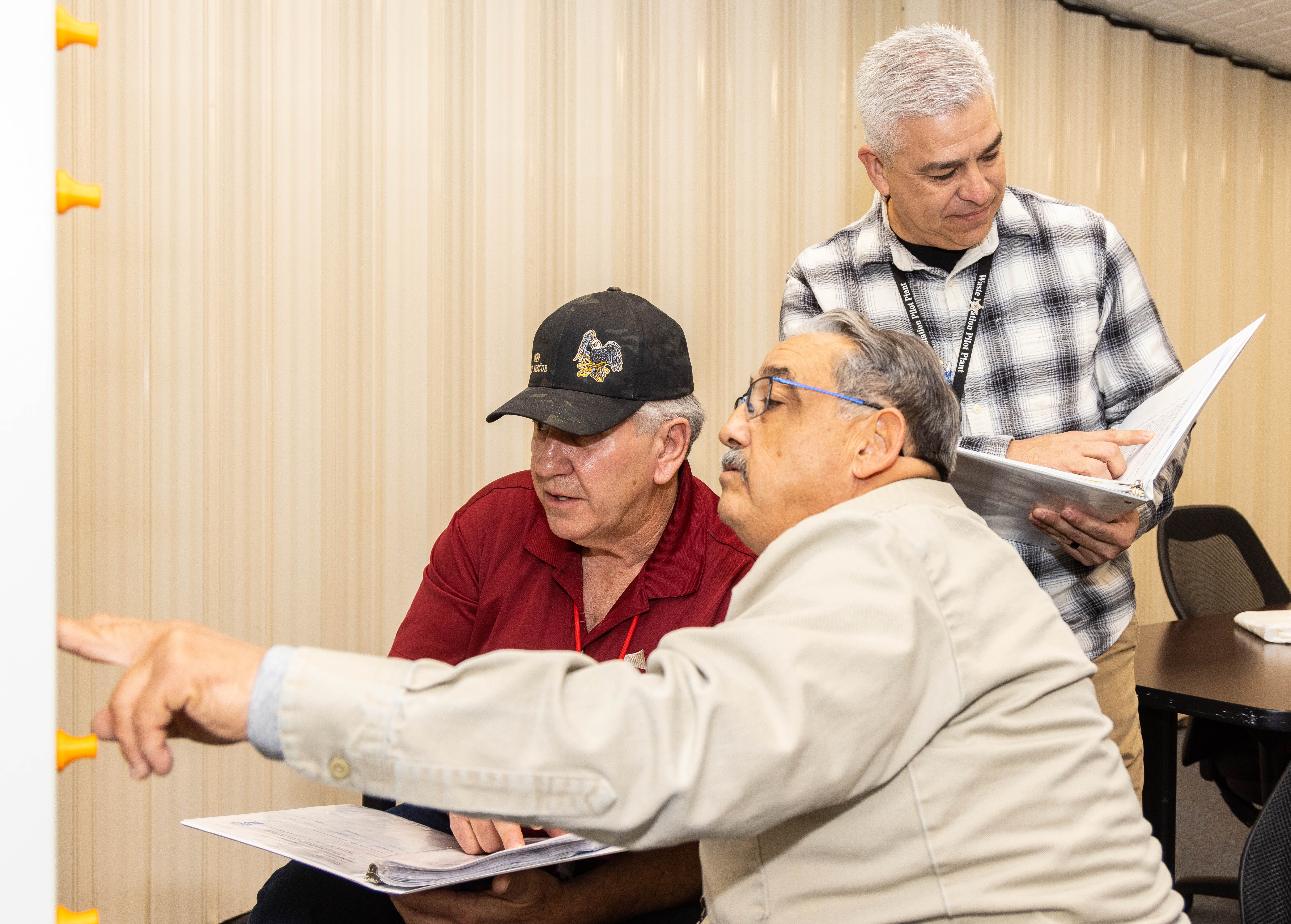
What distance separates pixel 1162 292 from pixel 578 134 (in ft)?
9.35

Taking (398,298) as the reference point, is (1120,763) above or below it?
below

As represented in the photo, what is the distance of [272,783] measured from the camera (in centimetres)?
255

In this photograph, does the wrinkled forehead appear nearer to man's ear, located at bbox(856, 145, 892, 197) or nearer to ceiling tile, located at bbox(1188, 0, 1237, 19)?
A: man's ear, located at bbox(856, 145, 892, 197)

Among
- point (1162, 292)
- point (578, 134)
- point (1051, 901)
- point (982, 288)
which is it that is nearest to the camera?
point (1051, 901)

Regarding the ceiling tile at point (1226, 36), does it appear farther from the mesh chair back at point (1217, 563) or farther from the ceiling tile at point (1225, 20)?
the mesh chair back at point (1217, 563)

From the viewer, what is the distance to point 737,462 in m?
1.29

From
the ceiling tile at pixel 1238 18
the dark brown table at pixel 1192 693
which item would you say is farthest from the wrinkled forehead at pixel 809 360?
the ceiling tile at pixel 1238 18

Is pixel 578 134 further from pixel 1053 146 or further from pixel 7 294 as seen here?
pixel 7 294

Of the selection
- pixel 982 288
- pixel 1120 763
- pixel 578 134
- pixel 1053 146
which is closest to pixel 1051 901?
pixel 1120 763

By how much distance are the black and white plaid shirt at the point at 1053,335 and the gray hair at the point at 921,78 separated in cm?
22

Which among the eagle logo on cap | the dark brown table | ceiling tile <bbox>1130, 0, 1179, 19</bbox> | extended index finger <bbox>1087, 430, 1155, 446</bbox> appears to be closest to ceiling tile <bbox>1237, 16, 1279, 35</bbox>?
ceiling tile <bbox>1130, 0, 1179, 19</bbox>

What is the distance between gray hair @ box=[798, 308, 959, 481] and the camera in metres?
1.19

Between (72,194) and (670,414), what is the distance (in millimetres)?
1102

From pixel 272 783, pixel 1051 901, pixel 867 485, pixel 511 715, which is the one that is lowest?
pixel 272 783
